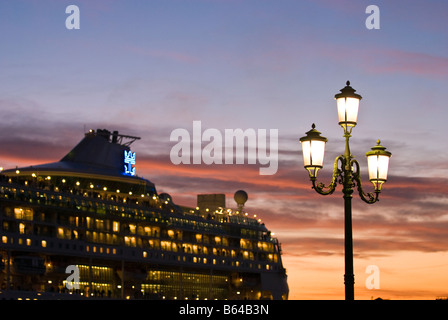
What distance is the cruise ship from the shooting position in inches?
4136

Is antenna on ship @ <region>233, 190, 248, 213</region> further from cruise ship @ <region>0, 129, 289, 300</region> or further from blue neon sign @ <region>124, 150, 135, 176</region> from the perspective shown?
blue neon sign @ <region>124, 150, 135, 176</region>

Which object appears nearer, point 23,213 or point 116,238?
point 23,213

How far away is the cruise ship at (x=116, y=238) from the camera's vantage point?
105m

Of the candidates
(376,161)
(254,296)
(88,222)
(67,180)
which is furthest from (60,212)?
(376,161)

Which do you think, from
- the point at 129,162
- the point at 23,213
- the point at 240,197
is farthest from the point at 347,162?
the point at 240,197

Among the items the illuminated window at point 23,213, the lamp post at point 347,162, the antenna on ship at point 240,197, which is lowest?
the lamp post at point 347,162

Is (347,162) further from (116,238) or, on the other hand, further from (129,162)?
(129,162)

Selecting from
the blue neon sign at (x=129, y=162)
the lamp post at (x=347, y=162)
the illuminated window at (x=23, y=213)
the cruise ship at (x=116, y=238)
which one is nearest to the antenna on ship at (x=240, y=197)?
the cruise ship at (x=116, y=238)

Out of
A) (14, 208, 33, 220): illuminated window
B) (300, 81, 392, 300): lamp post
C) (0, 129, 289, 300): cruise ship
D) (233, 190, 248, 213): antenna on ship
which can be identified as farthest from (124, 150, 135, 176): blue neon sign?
(300, 81, 392, 300): lamp post

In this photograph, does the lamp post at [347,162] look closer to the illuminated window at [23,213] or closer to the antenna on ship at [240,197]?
the illuminated window at [23,213]

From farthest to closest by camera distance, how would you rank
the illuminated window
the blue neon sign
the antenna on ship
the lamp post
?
1. the antenna on ship
2. the blue neon sign
3. the illuminated window
4. the lamp post

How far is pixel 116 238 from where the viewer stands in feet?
402

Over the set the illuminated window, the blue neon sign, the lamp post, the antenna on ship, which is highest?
the blue neon sign

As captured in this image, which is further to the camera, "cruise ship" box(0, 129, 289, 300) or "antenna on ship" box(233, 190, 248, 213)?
"antenna on ship" box(233, 190, 248, 213)
